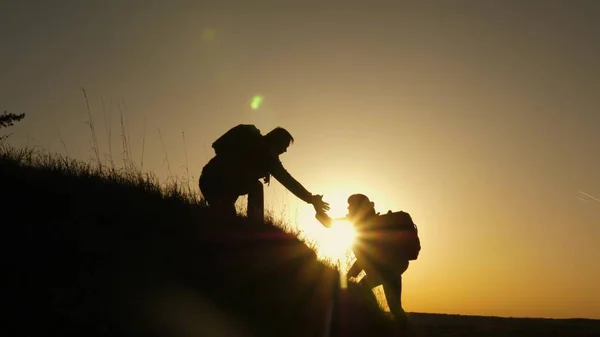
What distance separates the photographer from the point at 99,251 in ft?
14.0

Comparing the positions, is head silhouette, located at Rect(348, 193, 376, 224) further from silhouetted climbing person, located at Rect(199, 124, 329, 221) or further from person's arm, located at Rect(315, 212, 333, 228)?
silhouetted climbing person, located at Rect(199, 124, 329, 221)

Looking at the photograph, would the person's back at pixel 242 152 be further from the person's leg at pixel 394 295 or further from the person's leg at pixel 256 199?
the person's leg at pixel 394 295

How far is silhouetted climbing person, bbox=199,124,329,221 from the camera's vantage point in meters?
6.52

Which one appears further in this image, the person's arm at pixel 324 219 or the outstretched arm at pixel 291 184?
the person's arm at pixel 324 219

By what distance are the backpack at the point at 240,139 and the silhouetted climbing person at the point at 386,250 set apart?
6.46 ft

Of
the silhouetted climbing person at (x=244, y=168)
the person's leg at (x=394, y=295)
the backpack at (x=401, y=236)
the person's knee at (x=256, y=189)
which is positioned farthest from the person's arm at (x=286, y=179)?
the person's leg at (x=394, y=295)

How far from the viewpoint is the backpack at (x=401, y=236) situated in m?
7.46

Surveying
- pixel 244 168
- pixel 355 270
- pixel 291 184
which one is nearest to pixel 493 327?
pixel 355 270

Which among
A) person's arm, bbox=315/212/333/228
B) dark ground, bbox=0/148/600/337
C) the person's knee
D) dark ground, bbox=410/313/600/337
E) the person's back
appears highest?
the person's back

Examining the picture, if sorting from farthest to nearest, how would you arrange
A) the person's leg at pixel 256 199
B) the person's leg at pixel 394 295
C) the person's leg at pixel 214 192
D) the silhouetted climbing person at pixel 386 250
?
the silhouetted climbing person at pixel 386 250 < the person's leg at pixel 394 295 < the person's leg at pixel 256 199 < the person's leg at pixel 214 192

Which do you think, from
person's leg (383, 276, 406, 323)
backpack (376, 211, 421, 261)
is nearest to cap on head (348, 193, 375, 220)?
backpack (376, 211, 421, 261)

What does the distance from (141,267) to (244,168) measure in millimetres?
2479

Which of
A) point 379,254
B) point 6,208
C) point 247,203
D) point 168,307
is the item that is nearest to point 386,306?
point 379,254

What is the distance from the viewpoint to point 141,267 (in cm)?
430
